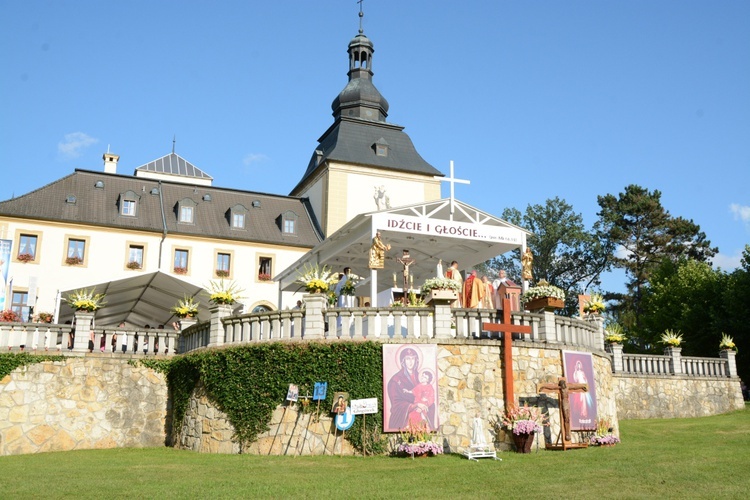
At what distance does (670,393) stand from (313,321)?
1618 cm

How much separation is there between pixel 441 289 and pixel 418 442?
128 inches

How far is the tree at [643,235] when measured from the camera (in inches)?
2016

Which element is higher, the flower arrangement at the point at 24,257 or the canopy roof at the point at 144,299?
the flower arrangement at the point at 24,257

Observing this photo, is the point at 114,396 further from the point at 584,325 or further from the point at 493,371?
the point at 584,325

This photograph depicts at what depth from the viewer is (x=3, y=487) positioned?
1130cm

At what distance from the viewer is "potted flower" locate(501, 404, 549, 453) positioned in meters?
14.3

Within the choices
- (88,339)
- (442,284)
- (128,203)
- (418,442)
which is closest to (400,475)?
(418,442)

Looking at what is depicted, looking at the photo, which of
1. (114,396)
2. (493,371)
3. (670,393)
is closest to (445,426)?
(493,371)

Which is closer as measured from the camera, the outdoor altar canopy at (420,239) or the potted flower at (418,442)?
the potted flower at (418,442)

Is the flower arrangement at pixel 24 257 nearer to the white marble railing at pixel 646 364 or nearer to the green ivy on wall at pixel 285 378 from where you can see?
the green ivy on wall at pixel 285 378

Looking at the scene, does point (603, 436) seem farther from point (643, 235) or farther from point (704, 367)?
point (643, 235)

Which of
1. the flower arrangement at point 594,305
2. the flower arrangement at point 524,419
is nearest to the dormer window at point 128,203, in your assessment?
the flower arrangement at point 594,305

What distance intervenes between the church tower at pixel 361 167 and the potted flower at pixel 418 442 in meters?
25.4

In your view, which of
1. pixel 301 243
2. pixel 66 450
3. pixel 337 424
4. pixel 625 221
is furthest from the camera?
pixel 625 221
